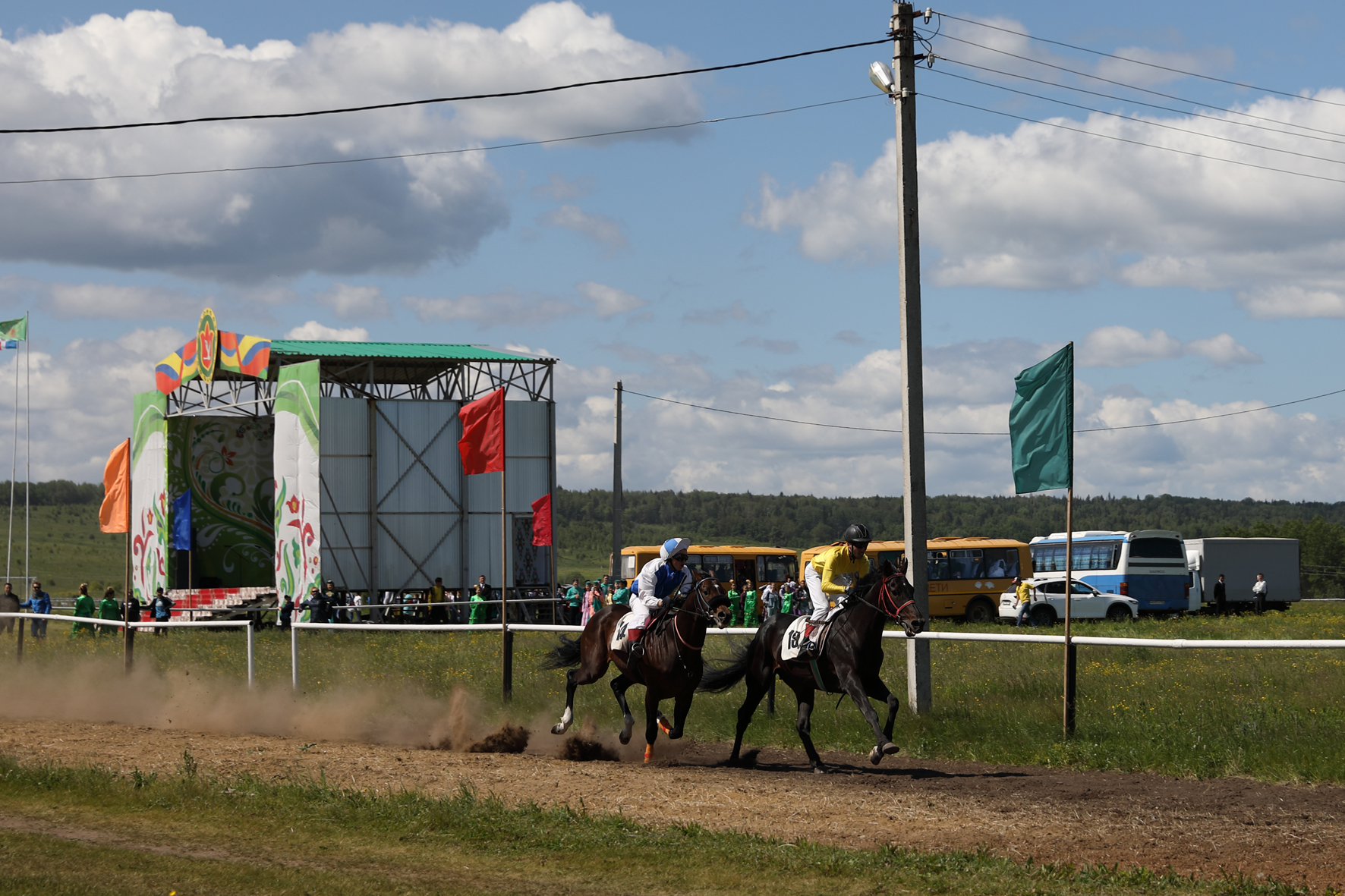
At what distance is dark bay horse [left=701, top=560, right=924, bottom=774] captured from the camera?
11.7 m

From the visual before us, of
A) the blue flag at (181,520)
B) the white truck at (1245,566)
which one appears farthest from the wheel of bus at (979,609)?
the blue flag at (181,520)

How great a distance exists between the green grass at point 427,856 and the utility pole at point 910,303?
6.06 meters

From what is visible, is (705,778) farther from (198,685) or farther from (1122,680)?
(198,685)

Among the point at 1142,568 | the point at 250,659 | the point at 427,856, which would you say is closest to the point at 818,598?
the point at 427,856

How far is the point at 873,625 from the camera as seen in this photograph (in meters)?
12.0

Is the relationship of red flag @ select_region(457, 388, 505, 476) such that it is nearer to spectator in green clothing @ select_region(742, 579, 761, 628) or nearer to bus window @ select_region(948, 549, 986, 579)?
spectator in green clothing @ select_region(742, 579, 761, 628)

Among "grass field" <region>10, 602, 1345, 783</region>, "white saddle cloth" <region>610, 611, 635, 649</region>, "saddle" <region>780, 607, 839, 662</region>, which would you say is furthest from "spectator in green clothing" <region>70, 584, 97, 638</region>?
"saddle" <region>780, 607, 839, 662</region>

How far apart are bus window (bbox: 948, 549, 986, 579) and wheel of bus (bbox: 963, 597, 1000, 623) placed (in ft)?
2.75

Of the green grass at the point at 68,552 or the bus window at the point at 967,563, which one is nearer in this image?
the bus window at the point at 967,563

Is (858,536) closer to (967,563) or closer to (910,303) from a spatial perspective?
(910,303)

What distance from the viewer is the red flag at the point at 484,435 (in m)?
17.3

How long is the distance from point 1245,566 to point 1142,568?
8.42 meters

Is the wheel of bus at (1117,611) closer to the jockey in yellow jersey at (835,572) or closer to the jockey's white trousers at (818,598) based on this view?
the jockey in yellow jersey at (835,572)

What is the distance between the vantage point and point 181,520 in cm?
4156
